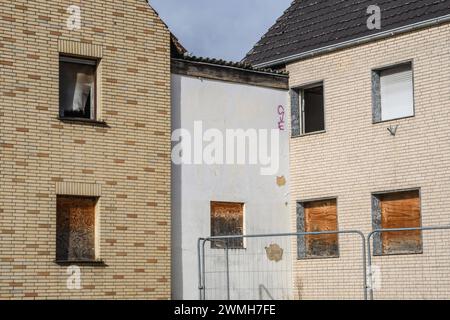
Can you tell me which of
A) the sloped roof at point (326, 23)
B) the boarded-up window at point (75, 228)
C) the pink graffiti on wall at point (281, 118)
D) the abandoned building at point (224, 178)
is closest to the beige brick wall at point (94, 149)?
the boarded-up window at point (75, 228)

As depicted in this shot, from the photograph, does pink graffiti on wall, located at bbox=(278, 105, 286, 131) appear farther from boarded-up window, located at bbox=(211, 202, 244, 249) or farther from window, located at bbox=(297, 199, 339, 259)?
boarded-up window, located at bbox=(211, 202, 244, 249)

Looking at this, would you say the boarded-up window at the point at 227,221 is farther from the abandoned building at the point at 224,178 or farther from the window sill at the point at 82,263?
the window sill at the point at 82,263

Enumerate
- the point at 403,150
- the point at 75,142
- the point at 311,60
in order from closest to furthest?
the point at 75,142 → the point at 403,150 → the point at 311,60

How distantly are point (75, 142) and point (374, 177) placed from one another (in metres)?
6.71

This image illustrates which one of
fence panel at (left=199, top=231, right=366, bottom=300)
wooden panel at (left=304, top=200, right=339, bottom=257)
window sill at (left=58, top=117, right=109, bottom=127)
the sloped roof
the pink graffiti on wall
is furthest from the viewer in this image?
the pink graffiti on wall

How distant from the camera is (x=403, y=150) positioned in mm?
21328

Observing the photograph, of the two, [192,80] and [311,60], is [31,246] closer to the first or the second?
[192,80]

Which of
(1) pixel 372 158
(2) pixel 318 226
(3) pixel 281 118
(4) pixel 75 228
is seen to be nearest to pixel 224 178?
(3) pixel 281 118

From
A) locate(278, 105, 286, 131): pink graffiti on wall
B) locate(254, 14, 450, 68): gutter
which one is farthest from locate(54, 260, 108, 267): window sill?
locate(254, 14, 450, 68): gutter

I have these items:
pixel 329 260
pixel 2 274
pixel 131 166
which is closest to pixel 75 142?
pixel 131 166

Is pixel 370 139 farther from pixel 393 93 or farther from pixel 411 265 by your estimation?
pixel 411 265

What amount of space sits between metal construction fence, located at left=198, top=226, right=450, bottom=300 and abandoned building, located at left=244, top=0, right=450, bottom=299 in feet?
0.11

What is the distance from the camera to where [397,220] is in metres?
21.5

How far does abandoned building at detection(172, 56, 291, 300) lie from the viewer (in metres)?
21.4
